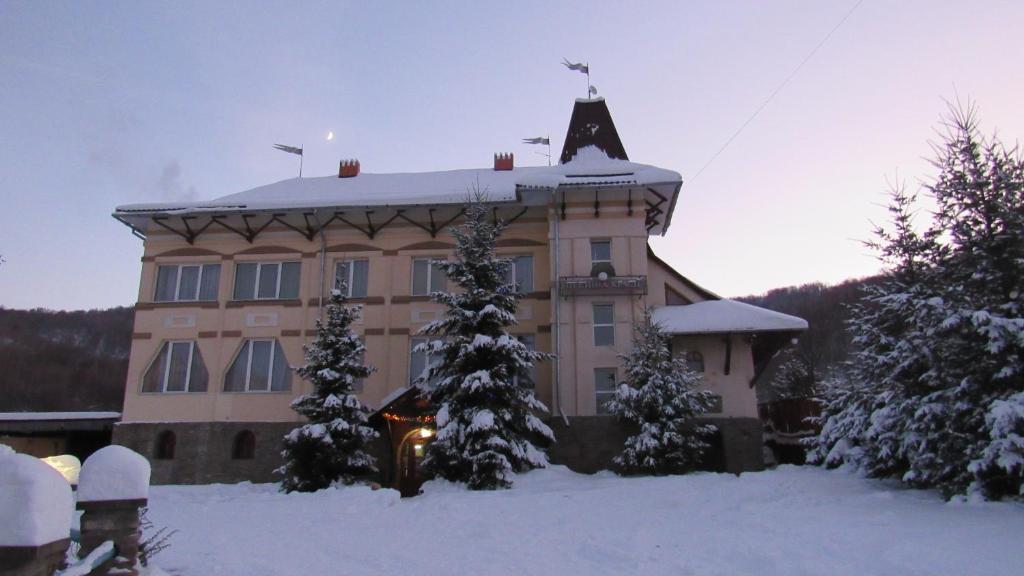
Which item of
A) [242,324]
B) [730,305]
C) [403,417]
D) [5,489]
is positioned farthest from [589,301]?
[5,489]

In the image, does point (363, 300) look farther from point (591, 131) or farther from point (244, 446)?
point (591, 131)

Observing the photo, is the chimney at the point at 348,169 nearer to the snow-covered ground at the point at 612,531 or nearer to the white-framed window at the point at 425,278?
the white-framed window at the point at 425,278

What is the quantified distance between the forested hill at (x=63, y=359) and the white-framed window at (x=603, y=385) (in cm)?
Result: 7673

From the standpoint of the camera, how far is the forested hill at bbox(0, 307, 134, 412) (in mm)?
89562

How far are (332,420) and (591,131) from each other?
13851 mm

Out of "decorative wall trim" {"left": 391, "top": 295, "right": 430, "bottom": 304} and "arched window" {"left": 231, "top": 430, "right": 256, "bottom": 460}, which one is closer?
"arched window" {"left": 231, "top": 430, "right": 256, "bottom": 460}

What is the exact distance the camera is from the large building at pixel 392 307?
19766mm

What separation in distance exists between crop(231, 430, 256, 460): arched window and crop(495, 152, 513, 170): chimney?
12.5 m

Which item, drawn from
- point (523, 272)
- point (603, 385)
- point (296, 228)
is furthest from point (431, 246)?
point (603, 385)

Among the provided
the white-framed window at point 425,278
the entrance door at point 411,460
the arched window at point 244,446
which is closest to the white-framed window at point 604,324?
the white-framed window at point 425,278

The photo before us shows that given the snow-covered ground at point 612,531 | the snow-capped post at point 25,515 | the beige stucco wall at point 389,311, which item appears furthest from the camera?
the beige stucco wall at point 389,311

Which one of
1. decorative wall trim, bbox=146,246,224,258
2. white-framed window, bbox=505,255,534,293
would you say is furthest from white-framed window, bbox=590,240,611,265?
decorative wall trim, bbox=146,246,224,258

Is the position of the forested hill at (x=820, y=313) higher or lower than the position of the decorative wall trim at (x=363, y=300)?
higher

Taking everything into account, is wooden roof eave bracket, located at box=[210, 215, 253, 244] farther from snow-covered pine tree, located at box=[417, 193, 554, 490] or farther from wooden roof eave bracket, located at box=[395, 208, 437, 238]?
snow-covered pine tree, located at box=[417, 193, 554, 490]
